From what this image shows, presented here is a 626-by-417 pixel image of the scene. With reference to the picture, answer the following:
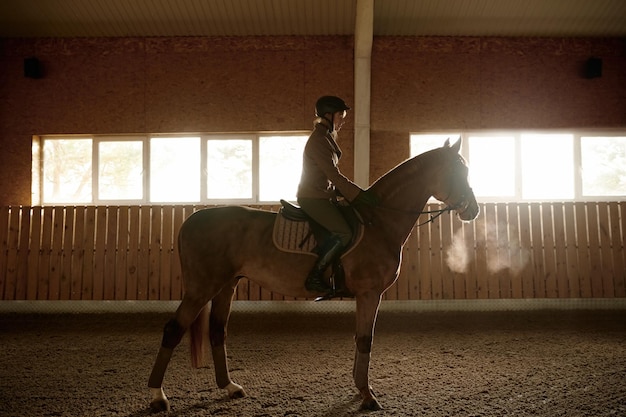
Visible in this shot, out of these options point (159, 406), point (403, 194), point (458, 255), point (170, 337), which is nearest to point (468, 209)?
point (403, 194)

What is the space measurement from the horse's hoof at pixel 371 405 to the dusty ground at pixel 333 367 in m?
0.07

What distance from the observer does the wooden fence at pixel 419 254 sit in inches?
320

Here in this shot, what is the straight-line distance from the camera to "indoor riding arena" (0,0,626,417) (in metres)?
3.99

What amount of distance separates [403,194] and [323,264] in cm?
93

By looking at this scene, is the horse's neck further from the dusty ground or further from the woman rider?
the dusty ground

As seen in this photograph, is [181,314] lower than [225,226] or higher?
lower

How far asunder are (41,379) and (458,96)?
8.63 metres

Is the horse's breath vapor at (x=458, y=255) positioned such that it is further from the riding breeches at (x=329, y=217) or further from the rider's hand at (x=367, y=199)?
the riding breeches at (x=329, y=217)

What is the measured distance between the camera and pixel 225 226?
4051 mm

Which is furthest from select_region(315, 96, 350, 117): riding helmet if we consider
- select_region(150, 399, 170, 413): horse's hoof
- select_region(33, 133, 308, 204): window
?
select_region(33, 133, 308, 204): window

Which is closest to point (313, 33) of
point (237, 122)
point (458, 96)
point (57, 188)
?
point (237, 122)

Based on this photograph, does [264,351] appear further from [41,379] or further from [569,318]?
[569,318]

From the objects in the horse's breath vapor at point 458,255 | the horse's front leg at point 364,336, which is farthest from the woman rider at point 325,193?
the horse's breath vapor at point 458,255

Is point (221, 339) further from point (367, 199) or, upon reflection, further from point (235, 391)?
point (367, 199)
